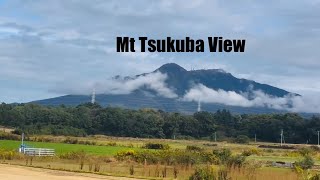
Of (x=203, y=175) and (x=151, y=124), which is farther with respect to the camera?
(x=151, y=124)

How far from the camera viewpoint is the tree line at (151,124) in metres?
134

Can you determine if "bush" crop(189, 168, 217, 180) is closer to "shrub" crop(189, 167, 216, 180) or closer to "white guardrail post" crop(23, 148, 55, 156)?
"shrub" crop(189, 167, 216, 180)

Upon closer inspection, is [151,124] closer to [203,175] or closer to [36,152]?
[36,152]

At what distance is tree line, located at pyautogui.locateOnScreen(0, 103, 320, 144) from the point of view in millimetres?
133500

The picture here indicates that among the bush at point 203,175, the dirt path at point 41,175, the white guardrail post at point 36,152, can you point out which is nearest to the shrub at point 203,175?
the bush at point 203,175

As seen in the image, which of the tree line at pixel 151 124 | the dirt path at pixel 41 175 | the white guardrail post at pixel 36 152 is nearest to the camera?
the dirt path at pixel 41 175

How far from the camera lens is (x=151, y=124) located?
139000 mm

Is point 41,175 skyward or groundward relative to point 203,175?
groundward

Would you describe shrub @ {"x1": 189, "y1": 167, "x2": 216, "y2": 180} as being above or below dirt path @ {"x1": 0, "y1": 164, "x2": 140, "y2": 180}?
above

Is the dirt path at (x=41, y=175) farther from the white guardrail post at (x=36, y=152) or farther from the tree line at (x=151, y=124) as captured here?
the tree line at (x=151, y=124)

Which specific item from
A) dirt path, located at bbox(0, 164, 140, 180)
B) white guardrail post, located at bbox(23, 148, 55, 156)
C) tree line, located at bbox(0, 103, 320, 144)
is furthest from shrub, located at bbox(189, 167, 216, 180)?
tree line, located at bbox(0, 103, 320, 144)

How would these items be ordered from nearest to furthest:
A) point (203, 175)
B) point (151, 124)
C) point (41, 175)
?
point (203, 175), point (41, 175), point (151, 124)

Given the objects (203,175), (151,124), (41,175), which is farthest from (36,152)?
(151,124)

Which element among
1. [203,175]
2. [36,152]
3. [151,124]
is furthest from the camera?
[151,124]
